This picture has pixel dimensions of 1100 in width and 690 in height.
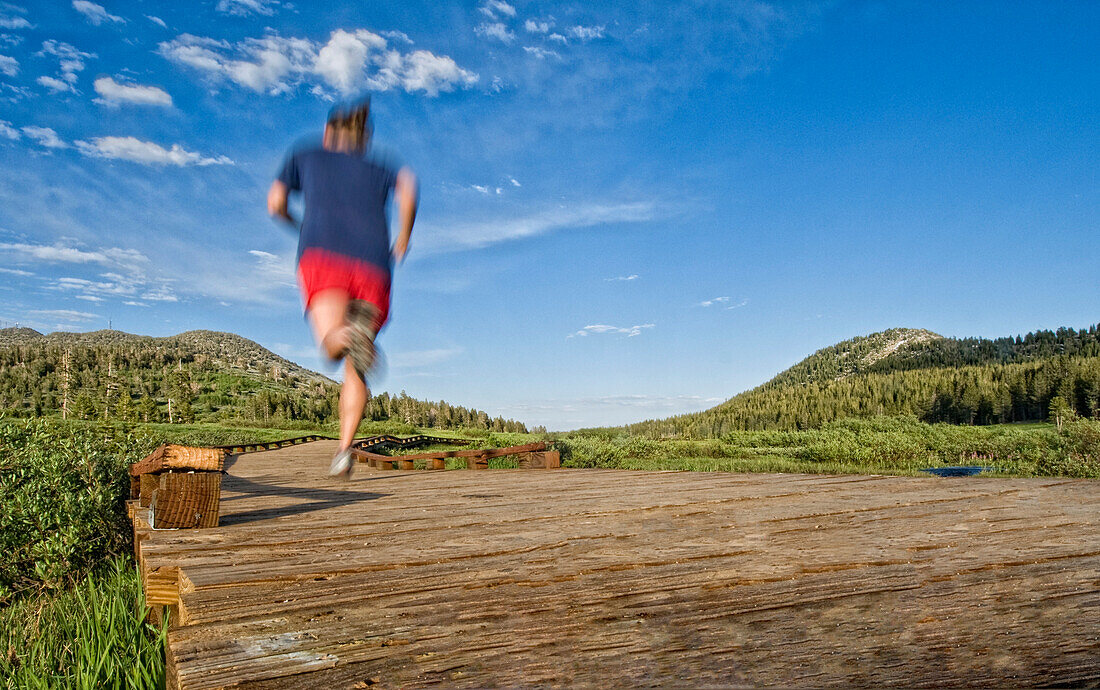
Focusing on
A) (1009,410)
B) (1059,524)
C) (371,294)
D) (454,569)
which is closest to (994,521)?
(1059,524)

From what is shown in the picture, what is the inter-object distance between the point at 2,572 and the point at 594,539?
383 cm

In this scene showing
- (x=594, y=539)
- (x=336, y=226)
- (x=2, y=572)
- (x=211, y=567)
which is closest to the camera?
(x=211, y=567)

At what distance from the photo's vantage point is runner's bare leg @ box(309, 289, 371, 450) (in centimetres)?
312

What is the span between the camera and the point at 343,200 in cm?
339

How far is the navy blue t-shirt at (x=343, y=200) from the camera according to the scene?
3275 mm

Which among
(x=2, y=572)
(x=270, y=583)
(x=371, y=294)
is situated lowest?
(x=2, y=572)

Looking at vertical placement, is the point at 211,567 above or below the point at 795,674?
above

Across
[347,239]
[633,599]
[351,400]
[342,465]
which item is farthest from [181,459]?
[633,599]

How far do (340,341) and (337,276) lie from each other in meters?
0.38

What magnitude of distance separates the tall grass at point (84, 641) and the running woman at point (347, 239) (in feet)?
3.82

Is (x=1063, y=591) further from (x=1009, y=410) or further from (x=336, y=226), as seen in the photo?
(x=1009, y=410)

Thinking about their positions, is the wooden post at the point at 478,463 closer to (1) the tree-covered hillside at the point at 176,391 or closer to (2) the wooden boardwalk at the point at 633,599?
(2) the wooden boardwalk at the point at 633,599

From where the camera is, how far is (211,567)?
5.30 ft

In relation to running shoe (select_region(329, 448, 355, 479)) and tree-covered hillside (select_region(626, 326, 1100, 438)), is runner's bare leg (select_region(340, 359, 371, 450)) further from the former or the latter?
tree-covered hillside (select_region(626, 326, 1100, 438))
